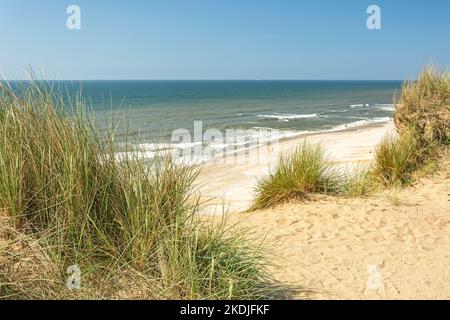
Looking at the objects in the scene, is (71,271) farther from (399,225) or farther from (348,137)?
(348,137)

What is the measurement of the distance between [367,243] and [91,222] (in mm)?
3626

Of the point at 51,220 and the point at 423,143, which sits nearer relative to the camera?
the point at 51,220

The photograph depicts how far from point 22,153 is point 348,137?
68.1 ft

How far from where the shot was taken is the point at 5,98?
3689mm

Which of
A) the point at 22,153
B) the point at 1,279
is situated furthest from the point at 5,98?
the point at 1,279

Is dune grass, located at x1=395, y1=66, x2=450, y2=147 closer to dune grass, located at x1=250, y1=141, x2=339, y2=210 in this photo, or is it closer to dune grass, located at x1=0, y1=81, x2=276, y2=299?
dune grass, located at x1=250, y1=141, x2=339, y2=210

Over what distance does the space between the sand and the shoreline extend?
199cm

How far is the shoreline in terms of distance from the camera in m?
10.4

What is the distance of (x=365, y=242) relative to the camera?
5609 mm
